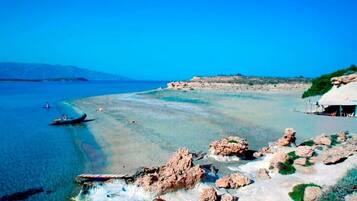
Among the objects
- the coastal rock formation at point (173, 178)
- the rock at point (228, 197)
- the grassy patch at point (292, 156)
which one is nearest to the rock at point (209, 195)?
the rock at point (228, 197)

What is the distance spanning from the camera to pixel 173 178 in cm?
1474

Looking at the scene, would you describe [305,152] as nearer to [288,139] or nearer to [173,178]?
[288,139]

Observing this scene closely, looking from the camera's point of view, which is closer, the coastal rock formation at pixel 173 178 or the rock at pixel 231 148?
the coastal rock formation at pixel 173 178

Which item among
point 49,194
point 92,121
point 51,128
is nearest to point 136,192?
point 49,194

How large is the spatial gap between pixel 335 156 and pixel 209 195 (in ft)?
18.3

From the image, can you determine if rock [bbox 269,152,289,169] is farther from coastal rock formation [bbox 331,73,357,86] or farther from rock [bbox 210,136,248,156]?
coastal rock formation [bbox 331,73,357,86]

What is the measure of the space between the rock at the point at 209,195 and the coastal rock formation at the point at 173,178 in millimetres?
1328

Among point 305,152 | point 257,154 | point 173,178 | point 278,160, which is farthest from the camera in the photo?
point 257,154

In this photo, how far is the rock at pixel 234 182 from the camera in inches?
579

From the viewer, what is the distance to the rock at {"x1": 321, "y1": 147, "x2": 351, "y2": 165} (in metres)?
15.5

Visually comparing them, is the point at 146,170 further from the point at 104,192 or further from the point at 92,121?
the point at 92,121

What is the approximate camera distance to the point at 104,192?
14.8 meters

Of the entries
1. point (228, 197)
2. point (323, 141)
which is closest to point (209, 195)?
point (228, 197)

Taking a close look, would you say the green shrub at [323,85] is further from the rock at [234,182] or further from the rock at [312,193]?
the rock at [312,193]
